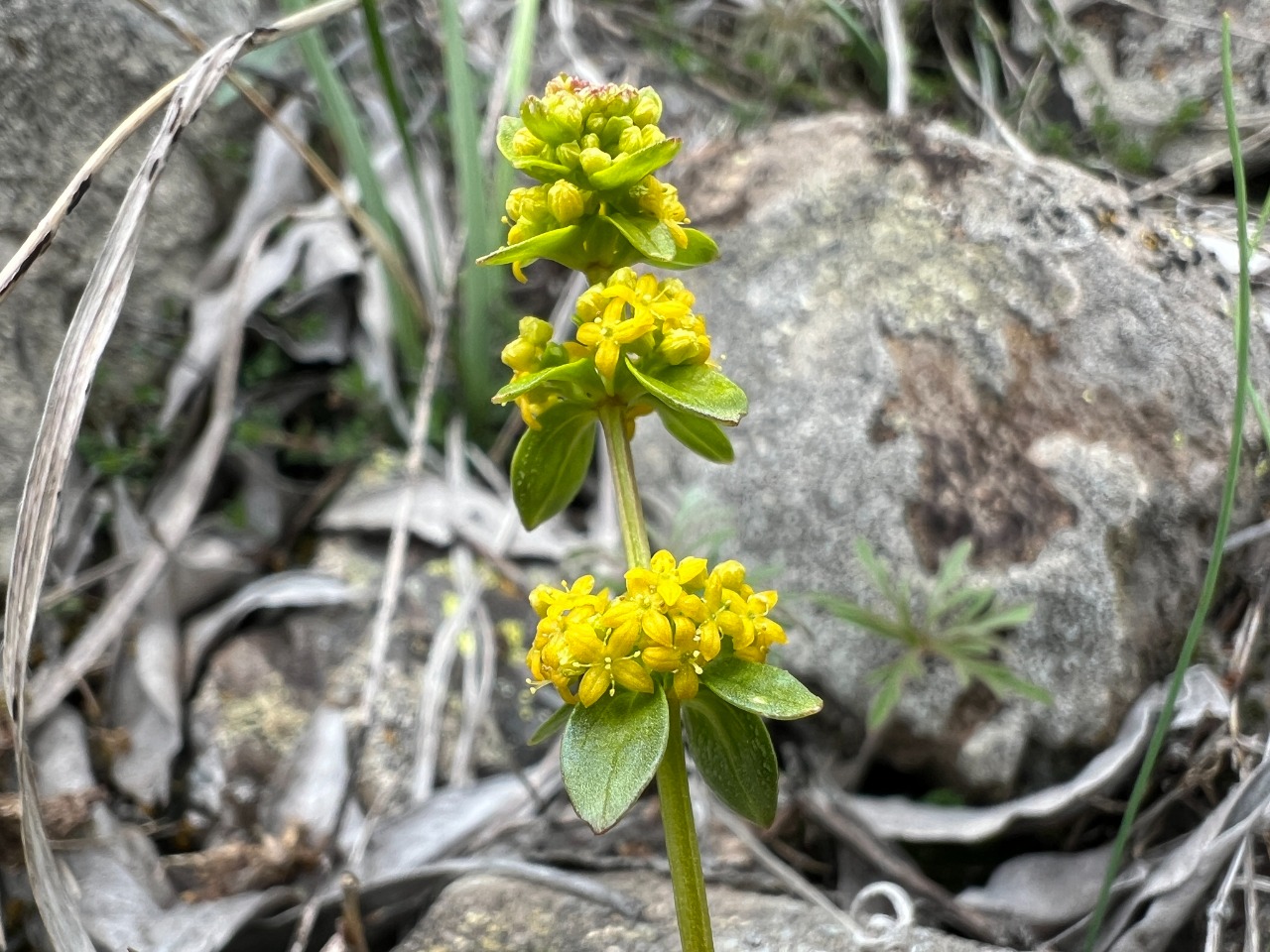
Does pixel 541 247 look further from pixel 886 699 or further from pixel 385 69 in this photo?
pixel 385 69

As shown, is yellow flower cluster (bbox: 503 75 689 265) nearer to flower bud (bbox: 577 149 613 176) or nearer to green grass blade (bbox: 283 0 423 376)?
flower bud (bbox: 577 149 613 176)

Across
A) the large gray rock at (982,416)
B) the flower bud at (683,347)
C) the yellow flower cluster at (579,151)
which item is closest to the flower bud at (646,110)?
the yellow flower cluster at (579,151)

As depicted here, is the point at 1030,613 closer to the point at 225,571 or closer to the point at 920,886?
the point at 920,886

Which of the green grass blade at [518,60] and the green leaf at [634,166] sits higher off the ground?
the green grass blade at [518,60]

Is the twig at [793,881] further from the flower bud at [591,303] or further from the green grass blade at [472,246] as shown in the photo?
the green grass blade at [472,246]

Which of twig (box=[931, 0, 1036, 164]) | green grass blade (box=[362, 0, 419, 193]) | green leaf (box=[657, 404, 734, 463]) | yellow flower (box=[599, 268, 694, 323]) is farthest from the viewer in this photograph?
twig (box=[931, 0, 1036, 164])

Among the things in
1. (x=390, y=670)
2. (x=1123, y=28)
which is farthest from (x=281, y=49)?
(x=1123, y=28)

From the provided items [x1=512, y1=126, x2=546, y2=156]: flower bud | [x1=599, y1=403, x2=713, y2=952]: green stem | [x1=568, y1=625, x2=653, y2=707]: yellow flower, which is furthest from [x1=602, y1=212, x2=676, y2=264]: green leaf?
[x1=568, y1=625, x2=653, y2=707]: yellow flower
